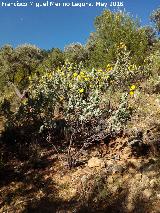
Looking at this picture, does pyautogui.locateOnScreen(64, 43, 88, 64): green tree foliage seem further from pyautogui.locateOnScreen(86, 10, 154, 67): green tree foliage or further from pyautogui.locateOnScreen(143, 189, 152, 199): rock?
pyautogui.locateOnScreen(143, 189, 152, 199): rock

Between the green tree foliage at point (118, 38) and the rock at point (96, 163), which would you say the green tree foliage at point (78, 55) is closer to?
the green tree foliage at point (118, 38)

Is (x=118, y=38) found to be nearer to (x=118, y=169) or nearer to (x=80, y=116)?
(x=80, y=116)

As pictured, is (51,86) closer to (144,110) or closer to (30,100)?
(30,100)

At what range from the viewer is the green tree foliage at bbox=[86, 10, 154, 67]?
23.6 m

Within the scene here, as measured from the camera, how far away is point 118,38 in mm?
25094

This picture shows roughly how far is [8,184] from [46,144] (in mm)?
2490

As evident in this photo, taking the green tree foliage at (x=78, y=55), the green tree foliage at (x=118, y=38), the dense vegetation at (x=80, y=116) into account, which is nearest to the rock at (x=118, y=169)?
the dense vegetation at (x=80, y=116)

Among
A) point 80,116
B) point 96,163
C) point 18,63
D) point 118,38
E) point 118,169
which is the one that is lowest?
point 118,169

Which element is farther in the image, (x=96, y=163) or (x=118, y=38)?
(x=118, y=38)

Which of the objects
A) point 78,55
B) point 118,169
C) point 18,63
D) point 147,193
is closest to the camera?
point 147,193

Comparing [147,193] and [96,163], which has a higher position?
[96,163]

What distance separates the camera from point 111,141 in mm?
11484

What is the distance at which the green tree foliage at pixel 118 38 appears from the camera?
928 inches

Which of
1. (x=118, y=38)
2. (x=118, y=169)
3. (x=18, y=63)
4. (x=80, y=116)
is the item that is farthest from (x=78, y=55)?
(x=118, y=169)
